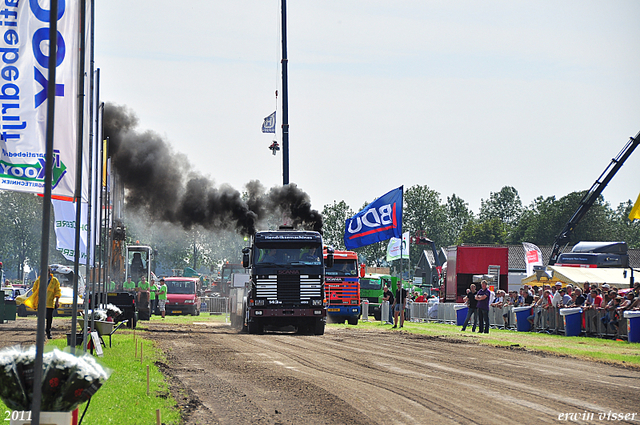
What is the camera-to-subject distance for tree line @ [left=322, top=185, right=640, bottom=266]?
120 m

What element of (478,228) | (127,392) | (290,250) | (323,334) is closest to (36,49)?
(127,392)

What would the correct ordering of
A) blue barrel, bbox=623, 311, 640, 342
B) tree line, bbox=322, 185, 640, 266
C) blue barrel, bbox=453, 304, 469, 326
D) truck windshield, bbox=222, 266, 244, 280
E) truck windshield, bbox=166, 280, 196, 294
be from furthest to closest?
tree line, bbox=322, 185, 640, 266 < truck windshield, bbox=222, 266, 244, 280 < truck windshield, bbox=166, 280, 196, 294 < blue barrel, bbox=453, 304, 469, 326 < blue barrel, bbox=623, 311, 640, 342

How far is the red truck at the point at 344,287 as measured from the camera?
120 feet

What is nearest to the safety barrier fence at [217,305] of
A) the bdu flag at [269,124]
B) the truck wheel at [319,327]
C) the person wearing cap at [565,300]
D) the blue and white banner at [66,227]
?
the bdu flag at [269,124]

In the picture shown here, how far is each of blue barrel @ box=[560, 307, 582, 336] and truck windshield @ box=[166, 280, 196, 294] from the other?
99.9ft

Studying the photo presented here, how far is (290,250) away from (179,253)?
11101cm

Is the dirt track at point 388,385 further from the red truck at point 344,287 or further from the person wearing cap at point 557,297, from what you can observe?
the red truck at point 344,287

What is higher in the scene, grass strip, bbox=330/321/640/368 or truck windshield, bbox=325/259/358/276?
truck windshield, bbox=325/259/358/276

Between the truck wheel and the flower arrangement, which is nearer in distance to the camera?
the flower arrangement

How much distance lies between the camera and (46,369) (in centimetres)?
568

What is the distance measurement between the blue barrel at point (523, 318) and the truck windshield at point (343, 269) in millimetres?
9054

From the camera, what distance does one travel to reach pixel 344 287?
3659 cm

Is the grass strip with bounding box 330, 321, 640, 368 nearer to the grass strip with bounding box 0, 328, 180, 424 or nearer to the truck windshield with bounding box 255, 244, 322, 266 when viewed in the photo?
the truck windshield with bounding box 255, 244, 322, 266

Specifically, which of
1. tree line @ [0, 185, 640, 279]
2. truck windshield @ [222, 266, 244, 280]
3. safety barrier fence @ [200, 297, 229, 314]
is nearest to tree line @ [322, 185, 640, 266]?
tree line @ [0, 185, 640, 279]
